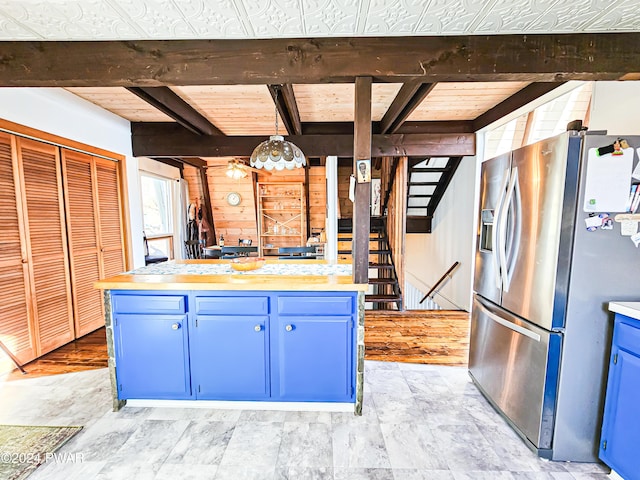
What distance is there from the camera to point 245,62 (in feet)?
5.87

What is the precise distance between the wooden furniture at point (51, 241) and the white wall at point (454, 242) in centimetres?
455

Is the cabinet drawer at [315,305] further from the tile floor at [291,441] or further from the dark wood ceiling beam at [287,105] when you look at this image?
the dark wood ceiling beam at [287,105]

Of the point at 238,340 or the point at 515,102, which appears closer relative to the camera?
the point at 238,340

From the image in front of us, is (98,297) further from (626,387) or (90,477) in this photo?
(626,387)

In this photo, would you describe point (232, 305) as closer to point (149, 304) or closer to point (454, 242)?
point (149, 304)

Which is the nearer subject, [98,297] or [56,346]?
[56,346]

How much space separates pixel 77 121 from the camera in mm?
2979

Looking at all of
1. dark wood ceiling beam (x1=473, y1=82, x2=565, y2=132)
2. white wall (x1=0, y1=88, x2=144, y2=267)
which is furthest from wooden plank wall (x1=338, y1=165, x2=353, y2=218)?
white wall (x1=0, y1=88, x2=144, y2=267)

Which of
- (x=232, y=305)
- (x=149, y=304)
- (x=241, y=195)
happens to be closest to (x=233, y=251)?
(x=241, y=195)

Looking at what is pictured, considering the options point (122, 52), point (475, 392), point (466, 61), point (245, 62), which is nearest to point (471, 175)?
point (466, 61)

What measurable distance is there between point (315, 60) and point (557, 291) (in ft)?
6.18

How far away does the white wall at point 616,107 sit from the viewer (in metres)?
1.92

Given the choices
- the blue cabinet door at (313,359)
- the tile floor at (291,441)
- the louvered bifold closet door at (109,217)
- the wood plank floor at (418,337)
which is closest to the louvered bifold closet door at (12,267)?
the tile floor at (291,441)

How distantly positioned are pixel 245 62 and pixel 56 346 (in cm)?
325
